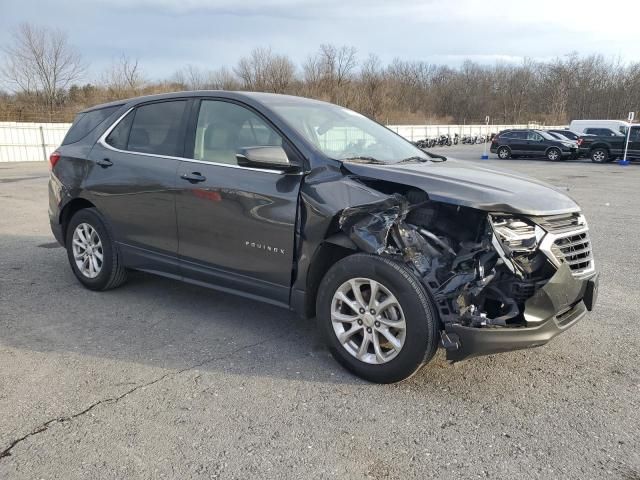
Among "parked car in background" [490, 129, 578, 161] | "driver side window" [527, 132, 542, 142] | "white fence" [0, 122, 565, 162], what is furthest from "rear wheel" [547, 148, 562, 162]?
"white fence" [0, 122, 565, 162]

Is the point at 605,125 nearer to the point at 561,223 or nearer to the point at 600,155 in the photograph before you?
the point at 600,155

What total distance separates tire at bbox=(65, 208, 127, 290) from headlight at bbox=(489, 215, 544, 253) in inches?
133

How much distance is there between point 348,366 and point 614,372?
1777mm

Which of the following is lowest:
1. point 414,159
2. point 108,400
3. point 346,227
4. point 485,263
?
point 108,400

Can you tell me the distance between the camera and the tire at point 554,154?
26484 millimetres

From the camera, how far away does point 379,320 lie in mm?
3225

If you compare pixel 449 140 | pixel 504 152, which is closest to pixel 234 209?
pixel 504 152

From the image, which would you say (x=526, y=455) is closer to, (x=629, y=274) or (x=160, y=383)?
(x=160, y=383)

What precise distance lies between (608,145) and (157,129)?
2623 cm

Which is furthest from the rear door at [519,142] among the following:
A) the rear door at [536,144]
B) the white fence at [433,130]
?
the white fence at [433,130]

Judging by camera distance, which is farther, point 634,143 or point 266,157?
point 634,143

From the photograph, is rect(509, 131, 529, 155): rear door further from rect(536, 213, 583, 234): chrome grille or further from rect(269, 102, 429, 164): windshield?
rect(536, 213, 583, 234): chrome grille

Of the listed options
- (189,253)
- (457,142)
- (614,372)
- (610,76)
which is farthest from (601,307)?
(610,76)

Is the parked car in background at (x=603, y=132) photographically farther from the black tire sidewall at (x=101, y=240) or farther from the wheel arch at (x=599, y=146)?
the black tire sidewall at (x=101, y=240)
